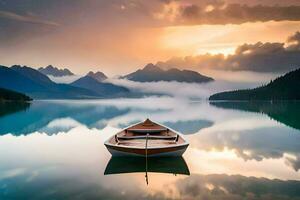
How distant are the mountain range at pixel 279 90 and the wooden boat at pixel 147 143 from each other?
147444mm

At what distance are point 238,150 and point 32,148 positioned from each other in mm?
12579

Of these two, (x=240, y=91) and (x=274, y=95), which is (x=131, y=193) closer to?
(x=274, y=95)

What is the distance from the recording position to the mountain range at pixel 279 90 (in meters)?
157

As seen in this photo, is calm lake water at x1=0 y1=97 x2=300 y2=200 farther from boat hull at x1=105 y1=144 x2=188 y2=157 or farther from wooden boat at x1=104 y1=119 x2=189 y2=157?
wooden boat at x1=104 y1=119 x2=189 y2=157

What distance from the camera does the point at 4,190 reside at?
11.4 meters

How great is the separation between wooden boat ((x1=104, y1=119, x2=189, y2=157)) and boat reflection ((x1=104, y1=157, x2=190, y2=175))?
0.38m

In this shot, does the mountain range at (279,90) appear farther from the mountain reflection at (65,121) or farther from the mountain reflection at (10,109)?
the mountain reflection at (10,109)

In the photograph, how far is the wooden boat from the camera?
15469mm

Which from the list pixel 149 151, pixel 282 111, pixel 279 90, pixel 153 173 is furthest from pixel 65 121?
pixel 279 90

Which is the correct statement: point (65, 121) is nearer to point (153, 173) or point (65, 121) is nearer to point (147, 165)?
point (147, 165)

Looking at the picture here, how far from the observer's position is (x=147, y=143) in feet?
57.1

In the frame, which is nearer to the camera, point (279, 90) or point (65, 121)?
point (65, 121)

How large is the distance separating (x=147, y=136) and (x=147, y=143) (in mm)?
1075

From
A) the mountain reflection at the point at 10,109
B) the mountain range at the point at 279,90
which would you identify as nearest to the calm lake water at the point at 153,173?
the mountain reflection at the point at 10,109
